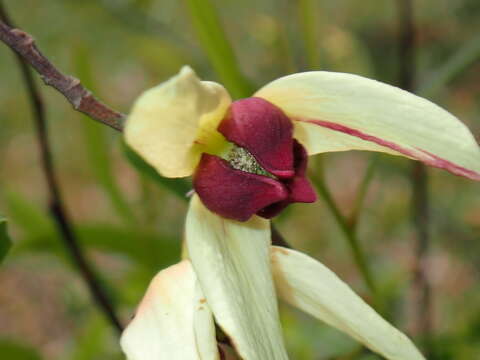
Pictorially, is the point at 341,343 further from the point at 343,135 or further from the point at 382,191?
the point at 382,191

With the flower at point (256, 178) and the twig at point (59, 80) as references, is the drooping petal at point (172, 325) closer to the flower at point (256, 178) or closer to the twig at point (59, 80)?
the flower at point (256, 178)

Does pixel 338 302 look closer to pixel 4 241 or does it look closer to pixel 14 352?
pixel 4 241

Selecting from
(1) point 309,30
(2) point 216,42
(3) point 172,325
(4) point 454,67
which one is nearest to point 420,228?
(4) point 454,67

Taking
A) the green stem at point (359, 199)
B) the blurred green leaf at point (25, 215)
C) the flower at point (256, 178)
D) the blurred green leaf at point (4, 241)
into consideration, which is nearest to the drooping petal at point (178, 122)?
the flower at point (256, 178)

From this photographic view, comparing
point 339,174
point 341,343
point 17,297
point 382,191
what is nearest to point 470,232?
point 382,191

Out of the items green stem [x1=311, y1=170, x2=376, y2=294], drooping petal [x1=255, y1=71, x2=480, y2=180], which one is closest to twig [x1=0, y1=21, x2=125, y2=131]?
drooping petal [x1=255, y1=71, x2=480, y2=180]

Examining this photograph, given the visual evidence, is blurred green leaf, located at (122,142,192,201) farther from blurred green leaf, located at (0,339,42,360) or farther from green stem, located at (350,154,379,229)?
blurred green leaf, located at (0,339,42,360)

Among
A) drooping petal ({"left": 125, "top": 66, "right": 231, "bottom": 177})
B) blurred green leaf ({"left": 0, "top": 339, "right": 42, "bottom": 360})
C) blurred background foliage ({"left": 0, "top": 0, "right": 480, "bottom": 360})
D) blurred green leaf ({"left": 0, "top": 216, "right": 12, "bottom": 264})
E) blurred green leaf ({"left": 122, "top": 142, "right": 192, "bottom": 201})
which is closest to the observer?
drooping petal ({"left": 125, "top": 66, "right": 231, "bottom": 177})
